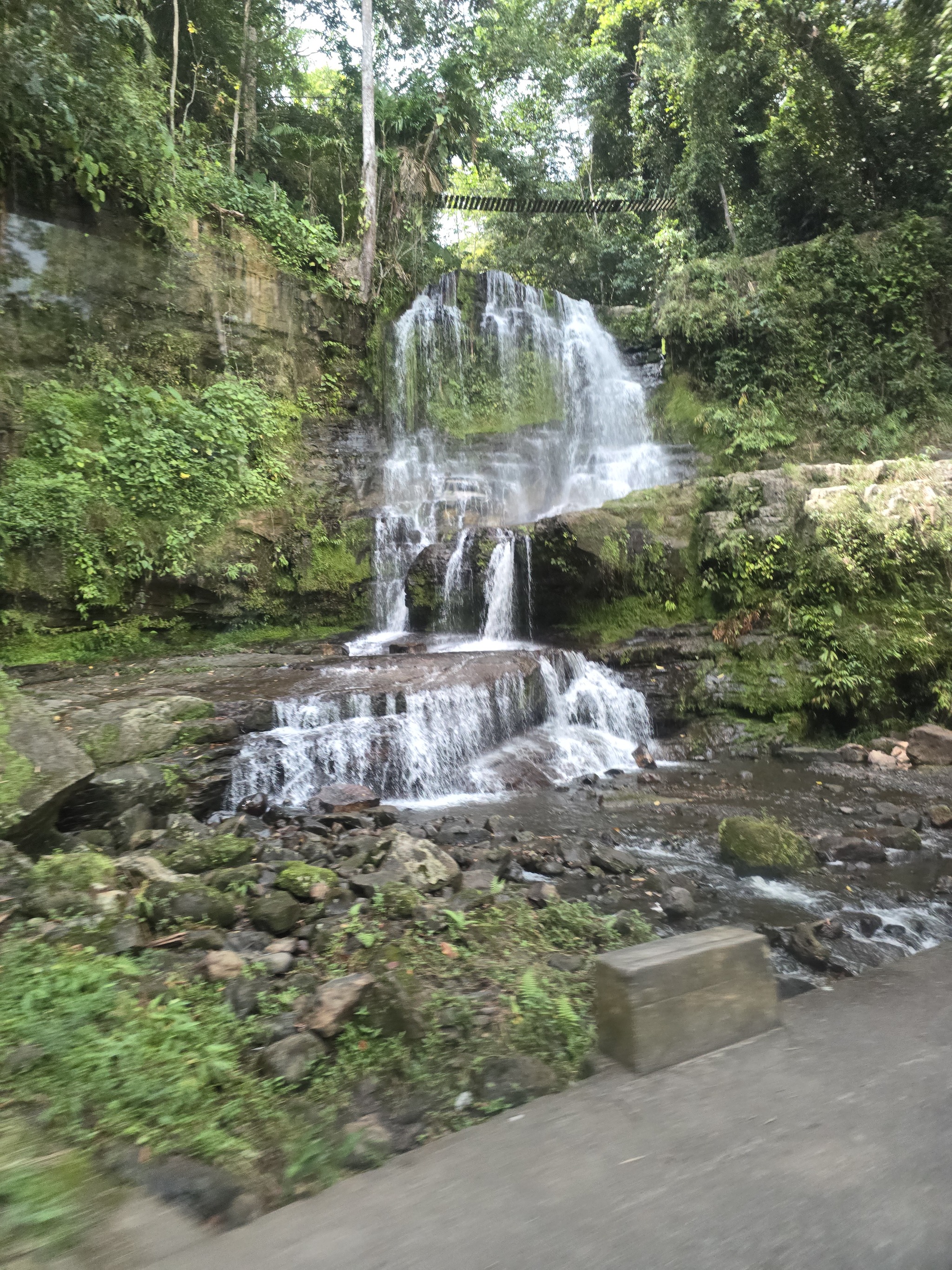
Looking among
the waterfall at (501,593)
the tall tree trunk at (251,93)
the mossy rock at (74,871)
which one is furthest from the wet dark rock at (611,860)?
the tall tree trunk at (251,93)

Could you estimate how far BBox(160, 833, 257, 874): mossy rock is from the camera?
480 cm

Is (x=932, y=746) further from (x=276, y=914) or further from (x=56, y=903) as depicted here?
(x=56, y=903)

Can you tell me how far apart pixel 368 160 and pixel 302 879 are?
61.3 ft

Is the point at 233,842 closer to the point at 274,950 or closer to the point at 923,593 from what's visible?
the point at 274,950

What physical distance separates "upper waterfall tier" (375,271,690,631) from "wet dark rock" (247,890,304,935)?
12795 millimetres

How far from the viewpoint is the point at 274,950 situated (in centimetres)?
382

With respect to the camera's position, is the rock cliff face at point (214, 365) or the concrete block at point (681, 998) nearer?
the concrete block at point (681, 998)

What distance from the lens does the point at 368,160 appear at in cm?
1758

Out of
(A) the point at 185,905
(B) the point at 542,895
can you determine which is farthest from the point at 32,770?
(B) the point at 542,895

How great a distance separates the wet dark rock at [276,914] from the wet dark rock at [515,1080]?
63.6 inches

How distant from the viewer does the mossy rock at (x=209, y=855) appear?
480cm

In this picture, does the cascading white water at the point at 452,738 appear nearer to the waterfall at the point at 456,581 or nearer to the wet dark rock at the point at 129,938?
the waterfall at the point at 456,581

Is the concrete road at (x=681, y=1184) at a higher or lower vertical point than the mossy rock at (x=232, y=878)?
higher

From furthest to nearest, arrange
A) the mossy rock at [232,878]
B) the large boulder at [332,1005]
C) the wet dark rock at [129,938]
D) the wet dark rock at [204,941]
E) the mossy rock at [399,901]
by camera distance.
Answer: the mossy rock at [232,878]
the mossy rock at [399,901]
the wet dark rock at [204,941]
the wet dark rock at [129,938]
the large boulder at [332,1005]
